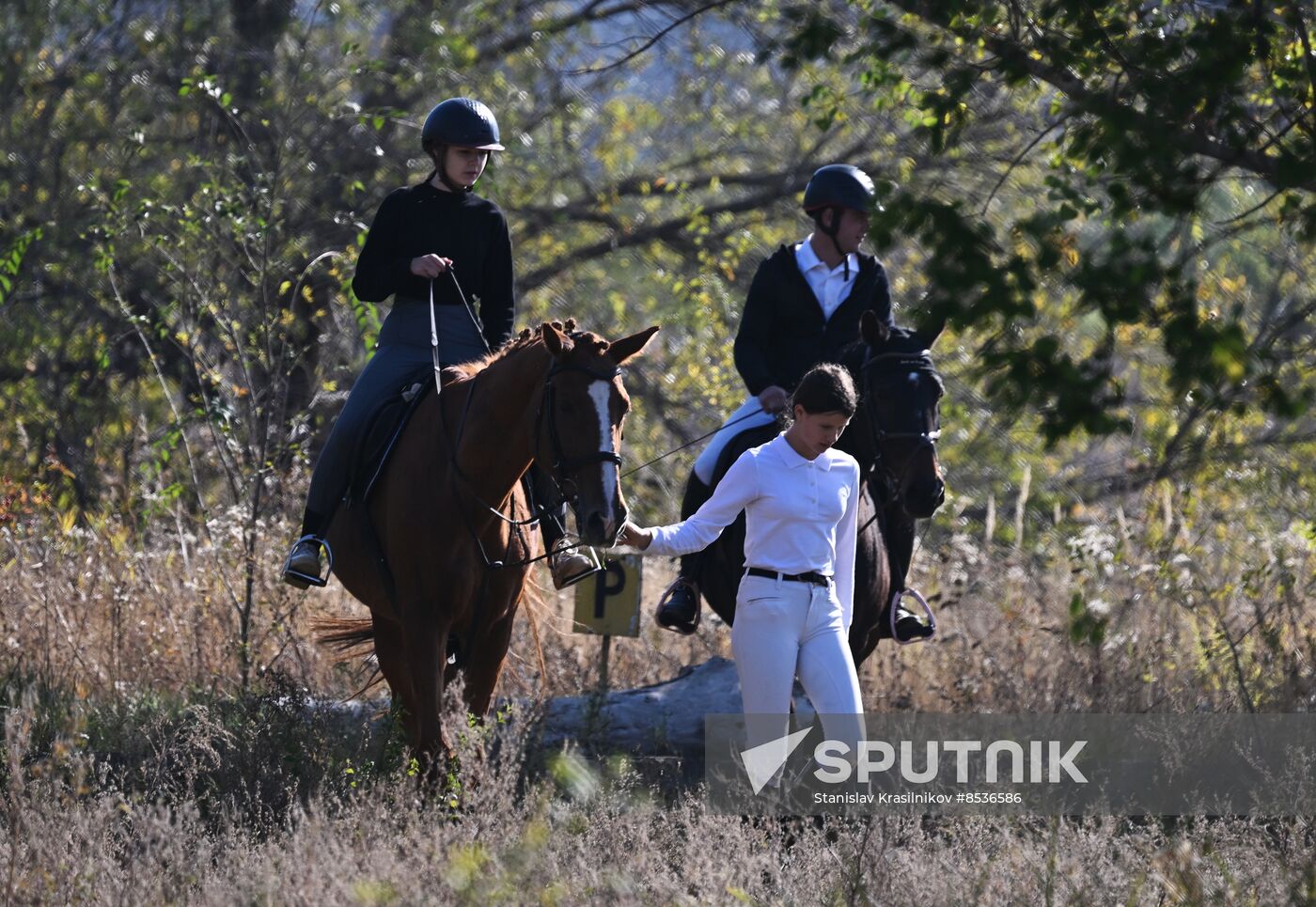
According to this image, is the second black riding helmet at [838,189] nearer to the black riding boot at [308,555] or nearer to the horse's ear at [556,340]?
the horse's ear at [556,340]

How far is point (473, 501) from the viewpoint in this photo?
7.01 meters

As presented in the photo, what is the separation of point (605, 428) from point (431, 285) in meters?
1.67

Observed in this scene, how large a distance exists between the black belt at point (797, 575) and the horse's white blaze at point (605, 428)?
30.6 inches

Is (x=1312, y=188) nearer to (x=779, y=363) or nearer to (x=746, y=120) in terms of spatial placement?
(x=779, y=363)

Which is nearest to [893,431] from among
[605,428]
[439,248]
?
[605,428]

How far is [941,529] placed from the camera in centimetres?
1650

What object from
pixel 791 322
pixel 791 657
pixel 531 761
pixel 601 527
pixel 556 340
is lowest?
pixel 531 761

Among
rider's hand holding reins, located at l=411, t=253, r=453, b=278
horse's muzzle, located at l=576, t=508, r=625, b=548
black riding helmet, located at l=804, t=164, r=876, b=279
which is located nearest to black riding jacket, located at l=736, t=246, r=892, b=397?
black riding helmet, located at l=804, t=164, r=876, b=279

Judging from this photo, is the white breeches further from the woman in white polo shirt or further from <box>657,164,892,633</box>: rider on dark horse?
<box>657,164,892,633</box>: rider on dark horse

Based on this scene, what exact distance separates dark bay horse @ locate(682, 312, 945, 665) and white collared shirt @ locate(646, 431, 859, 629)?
1101 millimetres

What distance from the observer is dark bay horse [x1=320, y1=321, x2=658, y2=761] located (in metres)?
6.36

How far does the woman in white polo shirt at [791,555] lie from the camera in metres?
6.42

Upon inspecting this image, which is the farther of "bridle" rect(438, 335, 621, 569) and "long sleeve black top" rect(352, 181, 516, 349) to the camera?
"long sleeve black top" rect(352, 181, 516, 349)

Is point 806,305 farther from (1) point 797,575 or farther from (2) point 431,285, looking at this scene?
(1) point 797,575
